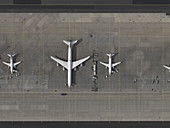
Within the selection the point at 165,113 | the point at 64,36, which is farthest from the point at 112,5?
the point at 165,113

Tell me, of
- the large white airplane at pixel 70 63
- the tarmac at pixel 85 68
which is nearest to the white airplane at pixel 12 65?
the tarmac at pixel 85 68

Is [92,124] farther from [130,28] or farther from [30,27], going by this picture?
[30,27]

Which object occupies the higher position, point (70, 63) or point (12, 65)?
point (70, 63)

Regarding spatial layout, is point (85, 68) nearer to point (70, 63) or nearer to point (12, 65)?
point (70, 63)

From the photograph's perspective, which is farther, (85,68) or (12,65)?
(85,68)

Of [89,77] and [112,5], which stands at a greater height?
[112,5]

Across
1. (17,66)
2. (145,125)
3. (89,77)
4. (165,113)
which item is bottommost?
(145,125)

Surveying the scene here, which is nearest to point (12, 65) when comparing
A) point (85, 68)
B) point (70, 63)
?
point (70, 63)

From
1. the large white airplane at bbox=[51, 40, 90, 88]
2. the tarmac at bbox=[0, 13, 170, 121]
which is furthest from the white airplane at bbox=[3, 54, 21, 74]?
the large white airplane at bbox=[51, 40, 90, 88]

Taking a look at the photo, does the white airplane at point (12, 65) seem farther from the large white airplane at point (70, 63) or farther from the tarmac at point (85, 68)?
the large white airplane at point (70, 63)

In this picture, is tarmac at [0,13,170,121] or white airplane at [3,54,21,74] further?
tarmac at [0,13,170,121]

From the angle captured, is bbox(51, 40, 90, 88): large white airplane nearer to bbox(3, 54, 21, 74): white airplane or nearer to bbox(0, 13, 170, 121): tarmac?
bbox(0, 13, 170, 121): tarmac
